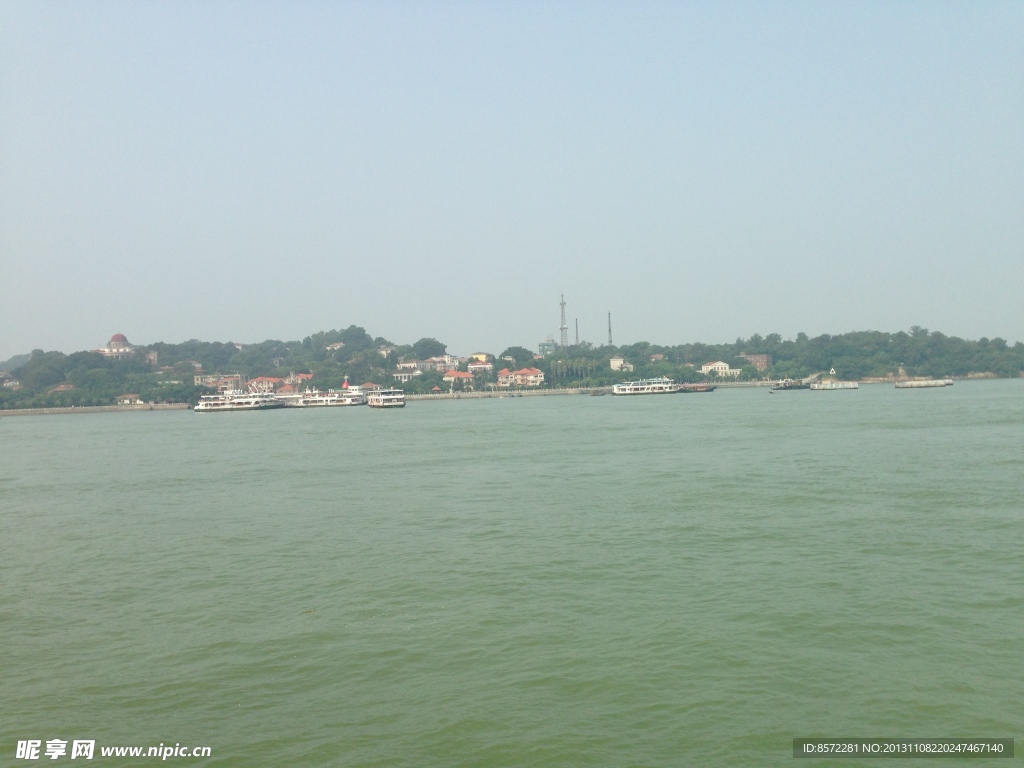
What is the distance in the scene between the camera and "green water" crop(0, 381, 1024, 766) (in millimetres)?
4121

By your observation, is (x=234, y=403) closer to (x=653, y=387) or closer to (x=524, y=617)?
(x=653, y=387)

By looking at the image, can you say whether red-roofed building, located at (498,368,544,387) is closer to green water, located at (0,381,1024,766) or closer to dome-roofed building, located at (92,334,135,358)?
dome-roofed building, located at (92,334,135,358)

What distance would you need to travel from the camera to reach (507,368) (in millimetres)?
75875

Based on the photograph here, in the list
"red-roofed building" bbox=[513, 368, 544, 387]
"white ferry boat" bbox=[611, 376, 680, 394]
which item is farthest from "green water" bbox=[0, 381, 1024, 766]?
"red-roofed building" bbox=[513, 368, 544, 387]

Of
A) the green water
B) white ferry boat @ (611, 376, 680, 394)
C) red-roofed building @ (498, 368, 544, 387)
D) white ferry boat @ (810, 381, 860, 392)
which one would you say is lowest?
the green water

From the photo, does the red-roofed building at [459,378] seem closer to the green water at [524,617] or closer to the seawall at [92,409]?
the seawall at [92,409]

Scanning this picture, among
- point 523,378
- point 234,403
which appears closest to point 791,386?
point 523,378

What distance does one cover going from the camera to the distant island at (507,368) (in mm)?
61469

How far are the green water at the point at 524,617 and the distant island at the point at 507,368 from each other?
174 ft

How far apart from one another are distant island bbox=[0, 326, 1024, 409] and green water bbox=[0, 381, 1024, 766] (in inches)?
2084

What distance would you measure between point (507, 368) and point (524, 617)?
7013 centimetres

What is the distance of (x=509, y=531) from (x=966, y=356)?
72521mm

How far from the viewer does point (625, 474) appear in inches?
525

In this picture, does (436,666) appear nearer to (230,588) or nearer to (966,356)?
(230,588)
